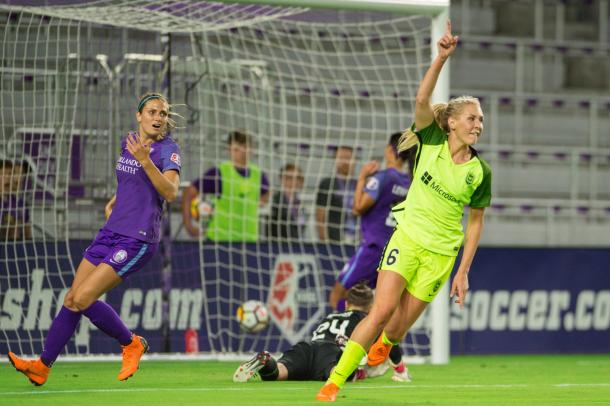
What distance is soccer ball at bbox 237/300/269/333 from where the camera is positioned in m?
10.9

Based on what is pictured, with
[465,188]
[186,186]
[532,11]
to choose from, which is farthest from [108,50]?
[532,11]

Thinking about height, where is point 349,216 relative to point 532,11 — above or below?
below

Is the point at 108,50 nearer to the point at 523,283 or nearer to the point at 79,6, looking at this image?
the point at 79,6

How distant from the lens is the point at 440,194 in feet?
22.0

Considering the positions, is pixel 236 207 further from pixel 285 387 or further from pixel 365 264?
pixel 285 387

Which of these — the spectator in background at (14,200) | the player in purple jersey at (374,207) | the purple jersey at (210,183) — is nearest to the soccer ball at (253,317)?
the player in purple jersey at (374,207)

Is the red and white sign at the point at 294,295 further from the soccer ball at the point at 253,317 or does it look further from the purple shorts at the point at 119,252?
the purple shorts at the point at 119,252

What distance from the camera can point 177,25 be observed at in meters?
11.0

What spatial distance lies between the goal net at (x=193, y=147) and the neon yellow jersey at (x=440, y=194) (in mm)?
4001

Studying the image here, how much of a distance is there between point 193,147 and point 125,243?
14.3ft

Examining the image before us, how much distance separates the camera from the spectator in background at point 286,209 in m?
11.9

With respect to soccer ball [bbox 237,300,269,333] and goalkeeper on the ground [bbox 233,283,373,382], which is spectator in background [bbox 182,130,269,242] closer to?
soccer ball [bbox 237,300,269,333]

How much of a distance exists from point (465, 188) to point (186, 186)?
212 inches

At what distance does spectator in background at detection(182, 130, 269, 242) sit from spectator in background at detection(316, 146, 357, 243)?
68 cm
